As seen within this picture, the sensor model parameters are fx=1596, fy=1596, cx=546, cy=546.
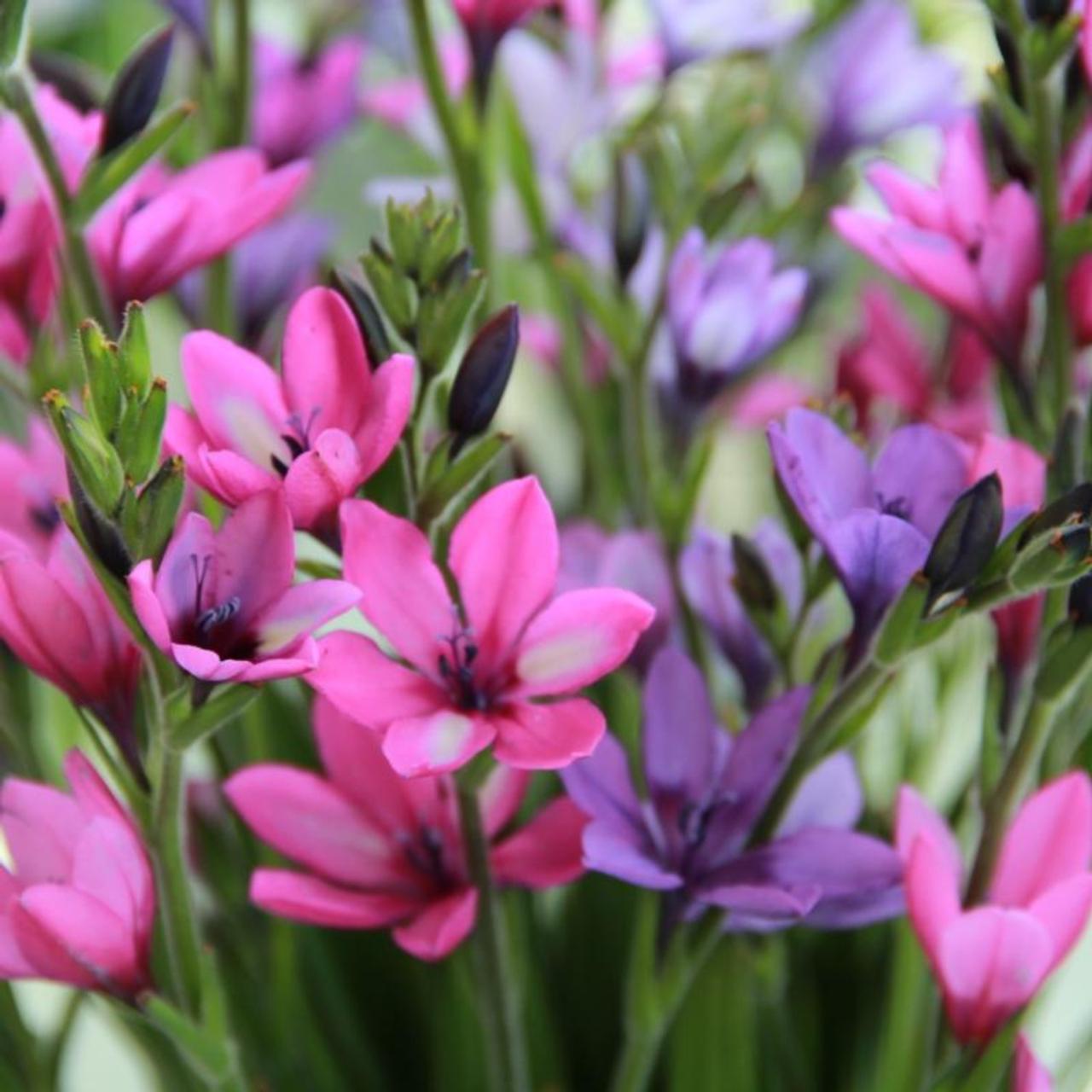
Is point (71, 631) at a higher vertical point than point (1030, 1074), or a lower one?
higher

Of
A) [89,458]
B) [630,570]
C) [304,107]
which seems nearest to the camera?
[89,458]

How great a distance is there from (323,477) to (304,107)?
0.77 feet

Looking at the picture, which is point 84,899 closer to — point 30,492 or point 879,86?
point 30,492

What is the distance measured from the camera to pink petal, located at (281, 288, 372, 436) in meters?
0.26

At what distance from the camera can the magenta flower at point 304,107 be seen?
0.45 meters

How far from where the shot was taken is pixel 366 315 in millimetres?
263

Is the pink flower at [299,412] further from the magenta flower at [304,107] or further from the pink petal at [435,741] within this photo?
the magenta flower at [304,107]

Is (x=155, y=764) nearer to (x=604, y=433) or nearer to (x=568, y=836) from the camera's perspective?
(x=568, y=836)

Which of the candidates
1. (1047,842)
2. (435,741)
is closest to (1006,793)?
(1047,842)

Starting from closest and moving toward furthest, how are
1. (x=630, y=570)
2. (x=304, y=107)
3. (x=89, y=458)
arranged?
(x=89, y=458) < (x=630, y=570) < (x=304, y=107)

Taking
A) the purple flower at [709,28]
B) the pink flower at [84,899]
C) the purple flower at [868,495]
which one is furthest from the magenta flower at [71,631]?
the purple flower at [709,28]

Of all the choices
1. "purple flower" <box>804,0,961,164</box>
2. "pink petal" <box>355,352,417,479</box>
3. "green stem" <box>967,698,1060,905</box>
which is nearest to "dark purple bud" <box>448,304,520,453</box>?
"pink petal" <box>355,352,417,479</box>

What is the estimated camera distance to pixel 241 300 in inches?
16.9

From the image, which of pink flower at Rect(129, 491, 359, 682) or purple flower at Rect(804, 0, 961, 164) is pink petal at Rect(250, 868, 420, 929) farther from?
purple flower at Rect(804, 0, 961, 164)
